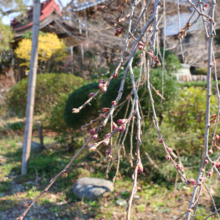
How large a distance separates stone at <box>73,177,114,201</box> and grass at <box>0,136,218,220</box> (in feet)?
0.24

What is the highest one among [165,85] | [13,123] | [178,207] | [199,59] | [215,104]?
[199,59]

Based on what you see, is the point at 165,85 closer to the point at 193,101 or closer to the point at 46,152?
the point at 193,101

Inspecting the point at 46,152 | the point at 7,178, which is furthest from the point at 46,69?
the point at 7,178

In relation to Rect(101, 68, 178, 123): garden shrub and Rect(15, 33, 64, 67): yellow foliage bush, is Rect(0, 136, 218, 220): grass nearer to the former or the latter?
Rect(101, 68, 178, 123): garden shrub

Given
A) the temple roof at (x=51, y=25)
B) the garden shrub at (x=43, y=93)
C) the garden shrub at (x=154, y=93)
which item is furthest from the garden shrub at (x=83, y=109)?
the temple roof at (x=51, y=25)

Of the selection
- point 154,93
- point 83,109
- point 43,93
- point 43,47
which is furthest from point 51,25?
point 154,93

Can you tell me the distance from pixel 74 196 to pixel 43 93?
4527mm

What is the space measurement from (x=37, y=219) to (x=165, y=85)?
2.32 meters

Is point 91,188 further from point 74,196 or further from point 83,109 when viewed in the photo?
point 83,109

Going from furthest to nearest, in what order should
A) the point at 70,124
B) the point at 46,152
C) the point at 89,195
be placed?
the point at 46,152
the point at 70,124
the point at 89,195

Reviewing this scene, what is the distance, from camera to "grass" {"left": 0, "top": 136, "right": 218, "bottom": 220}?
113 inches

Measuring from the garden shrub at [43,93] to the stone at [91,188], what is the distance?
4113mm

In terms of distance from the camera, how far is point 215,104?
372cm

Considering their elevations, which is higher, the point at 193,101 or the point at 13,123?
the point at 193,101
